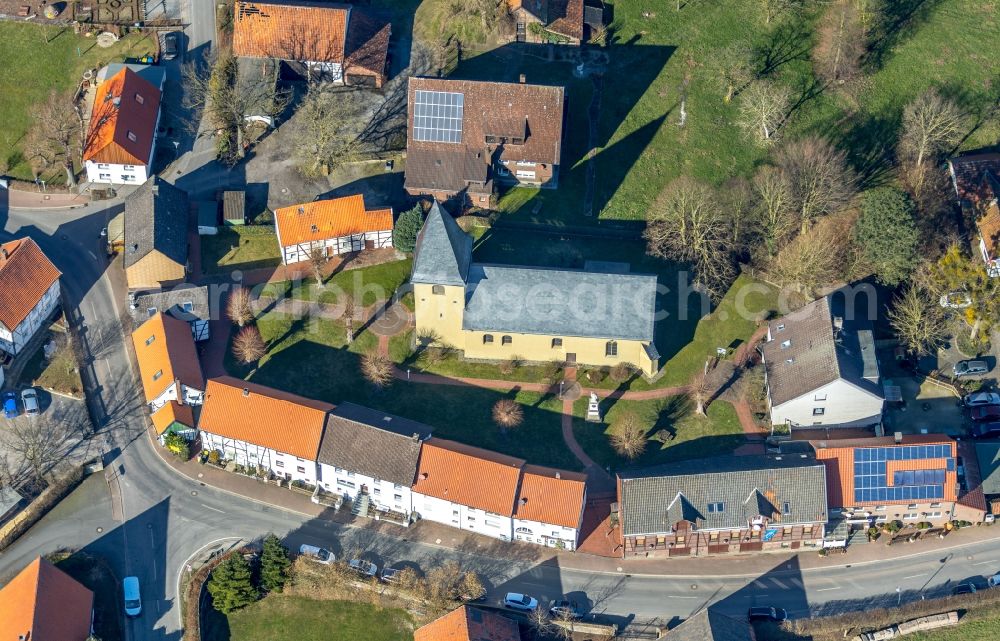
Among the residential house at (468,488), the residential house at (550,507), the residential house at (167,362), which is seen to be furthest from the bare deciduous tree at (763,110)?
the residential house at (167,362)

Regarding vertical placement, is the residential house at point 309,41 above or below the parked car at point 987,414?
above

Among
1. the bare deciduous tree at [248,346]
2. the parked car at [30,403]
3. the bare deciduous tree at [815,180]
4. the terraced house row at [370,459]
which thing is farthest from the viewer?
the bare deciduous tree at [815,180]

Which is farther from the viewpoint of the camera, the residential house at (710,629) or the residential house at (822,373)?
the residential house at (822,373)

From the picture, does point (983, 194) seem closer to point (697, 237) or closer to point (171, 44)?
point (697, 237)

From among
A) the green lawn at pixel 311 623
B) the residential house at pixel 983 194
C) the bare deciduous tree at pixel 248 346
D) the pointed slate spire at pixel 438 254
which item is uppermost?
the residential house at pixel 983 194

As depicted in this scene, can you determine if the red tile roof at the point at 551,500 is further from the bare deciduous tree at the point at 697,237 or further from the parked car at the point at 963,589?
the parked car at the point at 963,589

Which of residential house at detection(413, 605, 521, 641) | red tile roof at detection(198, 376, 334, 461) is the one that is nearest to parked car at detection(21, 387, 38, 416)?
red tile roof at detection(198, 376, 334, 461)
